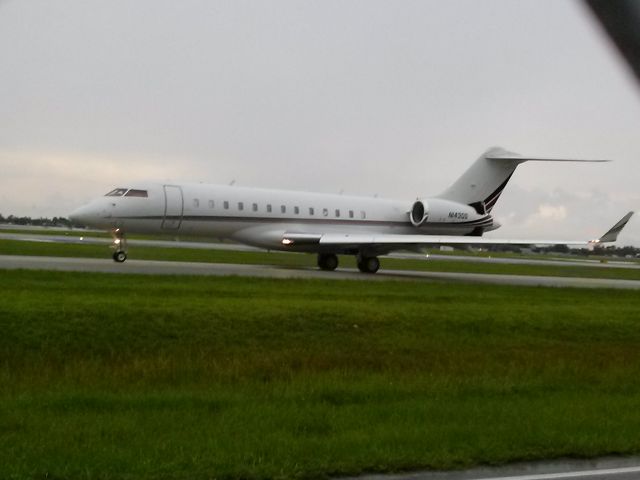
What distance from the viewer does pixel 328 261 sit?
116 feet

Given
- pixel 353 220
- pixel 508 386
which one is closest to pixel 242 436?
pixel 508 386

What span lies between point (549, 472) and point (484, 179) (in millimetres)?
32987

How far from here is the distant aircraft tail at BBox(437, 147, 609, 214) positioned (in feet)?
128

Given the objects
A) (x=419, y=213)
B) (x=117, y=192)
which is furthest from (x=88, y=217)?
(x=419, y=213)

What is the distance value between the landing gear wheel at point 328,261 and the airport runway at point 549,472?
91.0 ft

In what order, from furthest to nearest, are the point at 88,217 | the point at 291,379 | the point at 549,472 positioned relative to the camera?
the point at 88,217
the point at 291,379
the point at 549,472

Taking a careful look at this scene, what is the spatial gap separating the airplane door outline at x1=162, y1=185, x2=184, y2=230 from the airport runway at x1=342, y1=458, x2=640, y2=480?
25230 mm

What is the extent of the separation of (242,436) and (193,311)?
8763 mm

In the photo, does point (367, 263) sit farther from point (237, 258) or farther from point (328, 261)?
point (237, 258)

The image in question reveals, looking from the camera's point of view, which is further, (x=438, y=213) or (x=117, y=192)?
(x=438, y=213)

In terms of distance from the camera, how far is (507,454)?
24.9 ft

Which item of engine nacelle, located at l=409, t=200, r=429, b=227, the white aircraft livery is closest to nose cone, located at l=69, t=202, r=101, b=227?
the white aircraft livery

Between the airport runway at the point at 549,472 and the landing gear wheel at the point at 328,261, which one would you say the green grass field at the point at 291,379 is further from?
the landing gear wheel at the point at 328,261

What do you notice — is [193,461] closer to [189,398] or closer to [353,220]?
[189,398]
